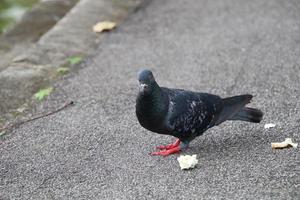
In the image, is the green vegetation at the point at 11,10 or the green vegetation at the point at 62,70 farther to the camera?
the green vegetation at the point at 11,10

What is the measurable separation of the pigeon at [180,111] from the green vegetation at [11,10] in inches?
253

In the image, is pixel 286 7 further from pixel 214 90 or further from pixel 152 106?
pixel 152 106

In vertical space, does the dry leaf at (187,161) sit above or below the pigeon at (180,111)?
below

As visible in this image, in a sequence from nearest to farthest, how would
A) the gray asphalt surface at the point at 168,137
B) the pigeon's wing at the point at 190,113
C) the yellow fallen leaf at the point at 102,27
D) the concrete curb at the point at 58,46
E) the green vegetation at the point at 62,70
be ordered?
the gray asphalt surface at the point at 168,137 < the pigeon's wing at the point at 190,113 < the concrete curb at the point at 58,46 < the green vegetation at the point at 62,70 < the yellow fallen leaf at the point at 102,27

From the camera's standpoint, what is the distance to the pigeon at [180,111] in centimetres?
500

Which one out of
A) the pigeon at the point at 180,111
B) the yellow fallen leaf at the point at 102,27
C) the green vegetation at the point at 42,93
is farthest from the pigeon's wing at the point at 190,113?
the yellow fallen leaf at the point at 102,27

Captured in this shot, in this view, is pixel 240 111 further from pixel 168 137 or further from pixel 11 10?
pixel 11 10

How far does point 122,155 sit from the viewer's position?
17.7 feet

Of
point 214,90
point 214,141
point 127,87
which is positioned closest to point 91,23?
point 127,87

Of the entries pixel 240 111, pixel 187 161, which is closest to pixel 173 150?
pixel 187 161

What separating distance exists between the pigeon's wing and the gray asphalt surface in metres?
0.24

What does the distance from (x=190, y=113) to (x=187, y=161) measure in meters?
0.43

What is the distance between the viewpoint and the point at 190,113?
525 cm

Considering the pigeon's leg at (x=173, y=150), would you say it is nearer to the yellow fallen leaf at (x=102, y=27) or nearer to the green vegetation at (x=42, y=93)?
the green vegetation at (x=42, y=93)
